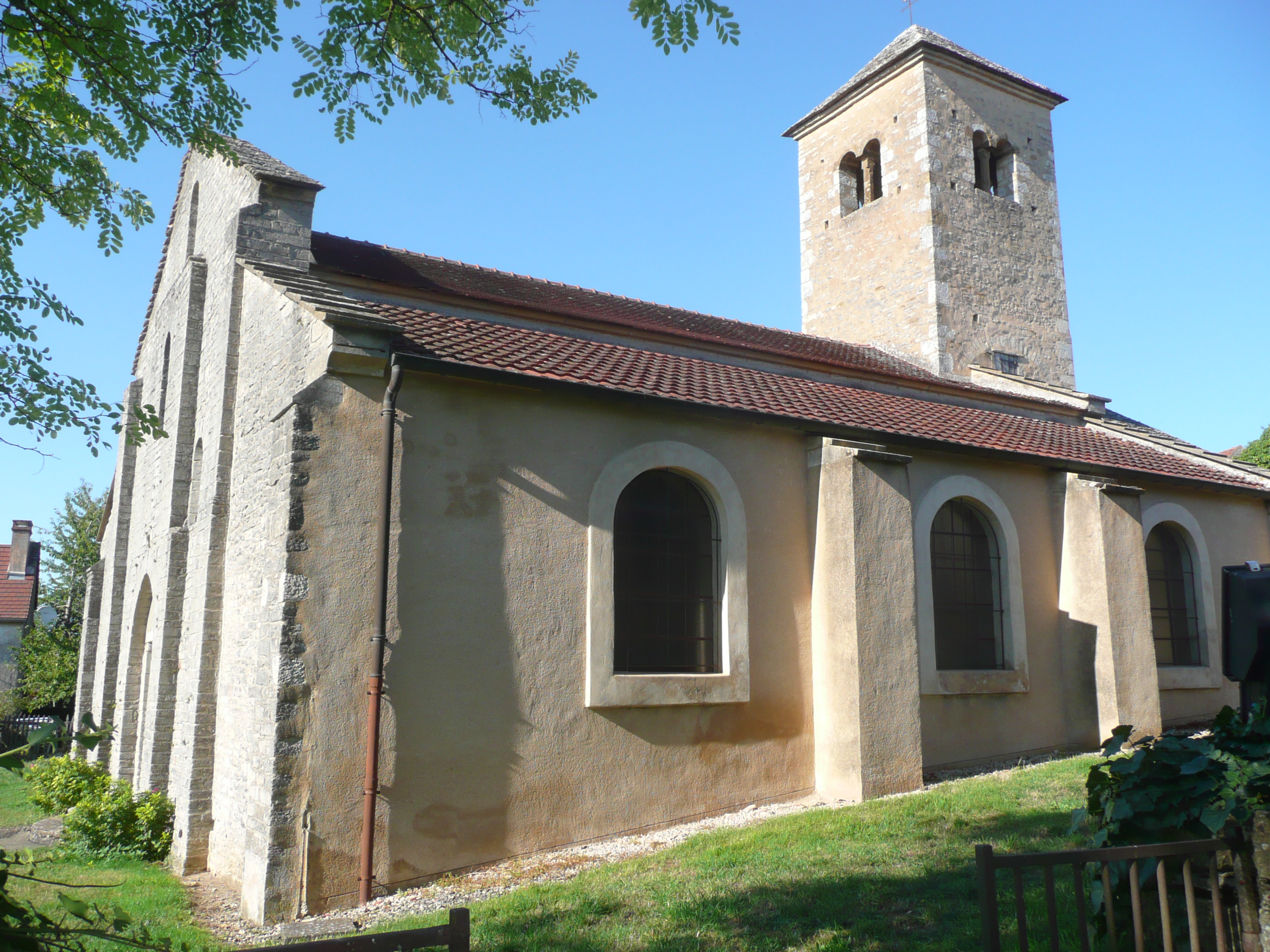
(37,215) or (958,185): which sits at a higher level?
(958,185)

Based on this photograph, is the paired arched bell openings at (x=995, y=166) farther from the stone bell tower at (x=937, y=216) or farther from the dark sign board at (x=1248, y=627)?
the dark sign board at (x=1248, y=627)

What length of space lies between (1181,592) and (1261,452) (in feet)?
37.2

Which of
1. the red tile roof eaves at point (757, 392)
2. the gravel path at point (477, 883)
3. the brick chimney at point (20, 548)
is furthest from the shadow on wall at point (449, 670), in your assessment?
the brick chimney at point (20, 548)

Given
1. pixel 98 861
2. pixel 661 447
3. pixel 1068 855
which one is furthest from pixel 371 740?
pixel 1068 855

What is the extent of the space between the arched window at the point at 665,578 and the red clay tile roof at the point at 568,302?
153 inches

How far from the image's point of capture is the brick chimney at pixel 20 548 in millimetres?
27016

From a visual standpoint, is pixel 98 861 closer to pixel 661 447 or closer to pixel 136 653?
pixel 136 653

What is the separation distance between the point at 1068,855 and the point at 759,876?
3.19m

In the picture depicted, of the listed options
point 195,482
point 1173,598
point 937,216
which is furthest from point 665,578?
point 937,216

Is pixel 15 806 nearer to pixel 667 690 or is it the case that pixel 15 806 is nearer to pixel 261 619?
pixel 261 619

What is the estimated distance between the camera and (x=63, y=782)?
36.1ft

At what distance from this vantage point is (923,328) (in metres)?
18.2

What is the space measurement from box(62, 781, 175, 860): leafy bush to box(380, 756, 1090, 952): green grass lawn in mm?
4776

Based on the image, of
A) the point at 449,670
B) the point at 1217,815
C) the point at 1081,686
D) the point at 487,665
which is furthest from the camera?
the point at 1081,686
